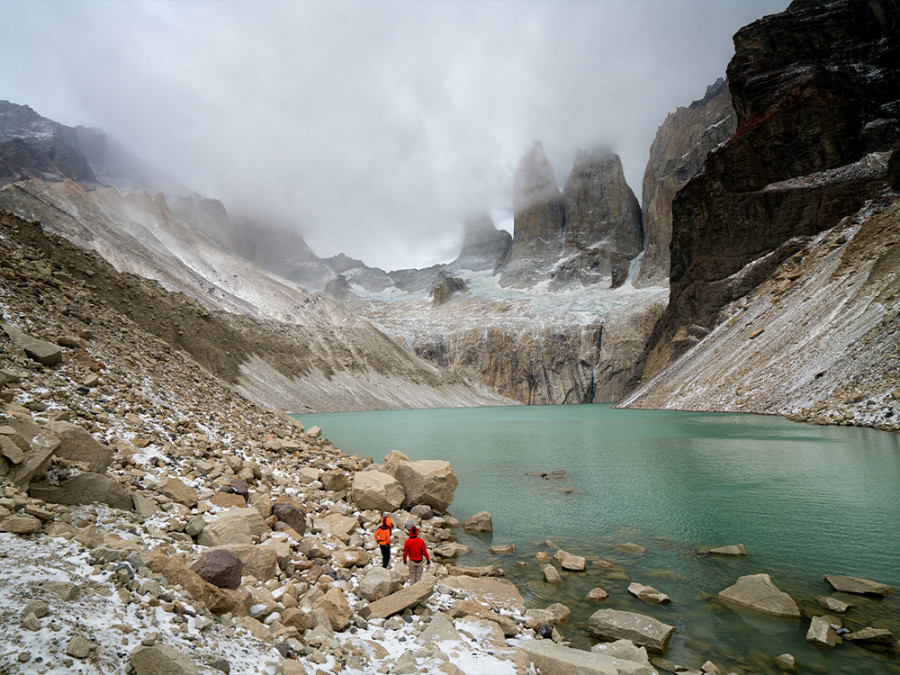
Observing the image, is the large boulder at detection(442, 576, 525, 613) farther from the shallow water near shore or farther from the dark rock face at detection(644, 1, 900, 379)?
the dark rock face at detection(644, 1, 900, 379)

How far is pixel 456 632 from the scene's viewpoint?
6.86 m

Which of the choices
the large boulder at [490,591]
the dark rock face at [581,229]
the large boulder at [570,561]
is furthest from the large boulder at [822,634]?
the dark rock face at [581,229]

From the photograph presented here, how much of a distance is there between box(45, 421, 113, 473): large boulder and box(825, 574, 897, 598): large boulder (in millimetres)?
13882

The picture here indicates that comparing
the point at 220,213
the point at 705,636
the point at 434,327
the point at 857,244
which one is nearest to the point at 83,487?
the point at 705,636

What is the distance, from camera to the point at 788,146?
6725 cm

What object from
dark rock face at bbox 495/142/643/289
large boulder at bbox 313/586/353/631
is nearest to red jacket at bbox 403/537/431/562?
large boulder at bbox 313/586/353/631

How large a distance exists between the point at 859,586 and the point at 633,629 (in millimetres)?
5168

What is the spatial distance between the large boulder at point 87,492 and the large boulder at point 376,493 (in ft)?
21.5

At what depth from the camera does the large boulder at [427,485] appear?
14875 millimetres

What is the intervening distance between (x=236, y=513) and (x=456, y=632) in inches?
186

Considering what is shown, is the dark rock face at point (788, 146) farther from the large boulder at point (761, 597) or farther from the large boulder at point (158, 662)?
the large boulder at point (158, 662)

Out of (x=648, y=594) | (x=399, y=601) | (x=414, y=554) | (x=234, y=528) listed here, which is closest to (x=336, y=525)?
(x=414, y=554)

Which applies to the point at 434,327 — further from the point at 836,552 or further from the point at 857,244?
the point at 836,552

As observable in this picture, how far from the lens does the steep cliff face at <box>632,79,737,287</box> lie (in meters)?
126
